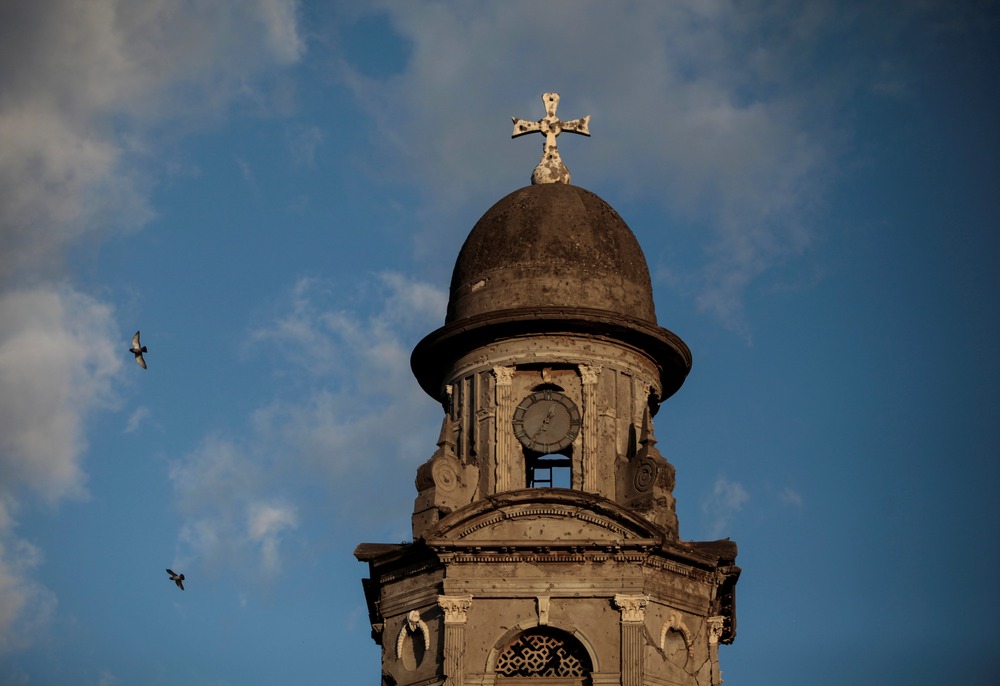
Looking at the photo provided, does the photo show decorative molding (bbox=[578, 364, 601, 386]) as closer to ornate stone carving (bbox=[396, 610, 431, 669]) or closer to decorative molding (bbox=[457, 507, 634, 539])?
decorative molding (bbox=[457, 507, 634, 539])

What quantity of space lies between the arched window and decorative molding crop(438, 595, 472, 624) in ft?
3.26

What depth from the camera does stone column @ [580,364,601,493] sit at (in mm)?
46250

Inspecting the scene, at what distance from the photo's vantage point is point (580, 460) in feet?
152

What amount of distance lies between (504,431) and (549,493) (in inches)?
97.8

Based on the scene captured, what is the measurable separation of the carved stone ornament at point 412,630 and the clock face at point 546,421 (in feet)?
13.8

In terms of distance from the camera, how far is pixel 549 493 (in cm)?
4484

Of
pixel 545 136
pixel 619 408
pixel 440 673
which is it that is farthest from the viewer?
pixel 545 136

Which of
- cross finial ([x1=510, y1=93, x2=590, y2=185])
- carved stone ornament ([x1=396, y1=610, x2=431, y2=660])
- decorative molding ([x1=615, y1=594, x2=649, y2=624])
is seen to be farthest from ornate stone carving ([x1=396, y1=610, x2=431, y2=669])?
cross finial ([x1=510, y1=93, x2=590, y2=185])

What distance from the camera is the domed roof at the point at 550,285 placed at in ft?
156

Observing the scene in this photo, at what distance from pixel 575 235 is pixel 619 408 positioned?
3.87m

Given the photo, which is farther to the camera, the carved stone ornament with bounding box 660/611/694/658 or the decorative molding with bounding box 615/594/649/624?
the carved stone ornament with bounding box 660/611/694/658

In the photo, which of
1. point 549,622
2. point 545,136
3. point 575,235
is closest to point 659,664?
point 549,622

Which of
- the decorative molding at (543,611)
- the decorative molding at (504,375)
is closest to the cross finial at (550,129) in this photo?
the decorative molding at (504,375)

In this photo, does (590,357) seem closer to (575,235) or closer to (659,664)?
(575,235)
